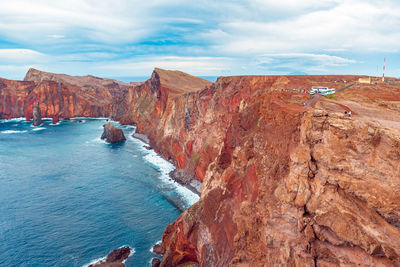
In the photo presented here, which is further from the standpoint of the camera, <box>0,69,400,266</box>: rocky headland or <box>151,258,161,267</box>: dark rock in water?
<box>151,258,161,267</box>: dark rock in water

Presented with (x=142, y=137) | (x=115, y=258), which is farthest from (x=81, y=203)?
(x=142, y=137)

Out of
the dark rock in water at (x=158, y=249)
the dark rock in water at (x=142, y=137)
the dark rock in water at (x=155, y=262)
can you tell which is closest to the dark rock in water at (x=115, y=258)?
the dark rock in water at (x=158, y=249)

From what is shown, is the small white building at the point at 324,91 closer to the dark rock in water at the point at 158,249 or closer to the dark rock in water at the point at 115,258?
the dark rock in water at the point at 158,249

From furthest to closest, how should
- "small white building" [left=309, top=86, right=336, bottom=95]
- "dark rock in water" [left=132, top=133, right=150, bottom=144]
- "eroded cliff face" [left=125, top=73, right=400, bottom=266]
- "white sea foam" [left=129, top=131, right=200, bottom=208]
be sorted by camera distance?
1. "dark rock in water" [left=132, top=133, right=150, bottom=144]
2. "white sea foam" [left=129, top=131, right=200, bottom=208]
3. "small white building" [left=309, top=86, right=336, bottom=95]
4. "eroded cliff face" [left=125, top=73, right=400, bottom=266]

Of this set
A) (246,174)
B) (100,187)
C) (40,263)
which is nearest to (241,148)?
(246,174)

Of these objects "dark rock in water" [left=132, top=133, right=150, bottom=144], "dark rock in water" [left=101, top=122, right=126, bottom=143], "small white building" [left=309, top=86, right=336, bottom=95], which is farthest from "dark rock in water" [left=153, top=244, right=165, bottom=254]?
"dark rock in water" [left=101, top=122, right=126, bottom=143]

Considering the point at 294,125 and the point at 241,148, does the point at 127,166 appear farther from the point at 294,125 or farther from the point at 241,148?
the point at 294,125

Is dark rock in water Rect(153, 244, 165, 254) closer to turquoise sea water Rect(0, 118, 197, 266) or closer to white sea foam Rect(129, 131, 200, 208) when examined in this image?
turquoise sea water Rect(0, 118, 197, 266)
